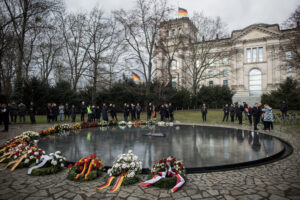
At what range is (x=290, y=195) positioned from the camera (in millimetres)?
3740

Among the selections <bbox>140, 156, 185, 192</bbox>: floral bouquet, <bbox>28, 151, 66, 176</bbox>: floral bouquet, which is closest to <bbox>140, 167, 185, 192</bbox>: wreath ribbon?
<bbox>140, 156, 185, 192</bbox>: floral bouquet

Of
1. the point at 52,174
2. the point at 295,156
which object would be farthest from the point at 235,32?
the point at 52,174

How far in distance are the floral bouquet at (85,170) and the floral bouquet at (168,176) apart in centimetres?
132

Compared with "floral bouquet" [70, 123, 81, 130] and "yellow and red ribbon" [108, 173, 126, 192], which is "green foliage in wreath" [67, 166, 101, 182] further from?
"floral bouquet" [70, 123, 81, 130]

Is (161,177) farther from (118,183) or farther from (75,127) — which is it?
(75,127)

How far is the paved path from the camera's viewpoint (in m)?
3.79

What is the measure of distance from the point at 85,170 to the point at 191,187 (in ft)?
8.69

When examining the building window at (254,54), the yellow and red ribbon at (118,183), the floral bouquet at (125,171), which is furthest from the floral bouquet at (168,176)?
the building window at (254,54)

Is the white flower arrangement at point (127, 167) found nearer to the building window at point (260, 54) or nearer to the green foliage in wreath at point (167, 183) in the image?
the green foliage in wreath at point (167, 183)


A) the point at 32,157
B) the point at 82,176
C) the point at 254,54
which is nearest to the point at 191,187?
the point at 82,176

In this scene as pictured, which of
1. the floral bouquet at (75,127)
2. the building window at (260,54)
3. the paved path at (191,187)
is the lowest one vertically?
the paved path at (191,187)

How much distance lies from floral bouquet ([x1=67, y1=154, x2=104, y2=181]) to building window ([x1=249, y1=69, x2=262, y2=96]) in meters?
57.9

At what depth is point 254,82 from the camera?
54781 mm

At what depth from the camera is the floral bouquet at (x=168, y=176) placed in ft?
13.6
